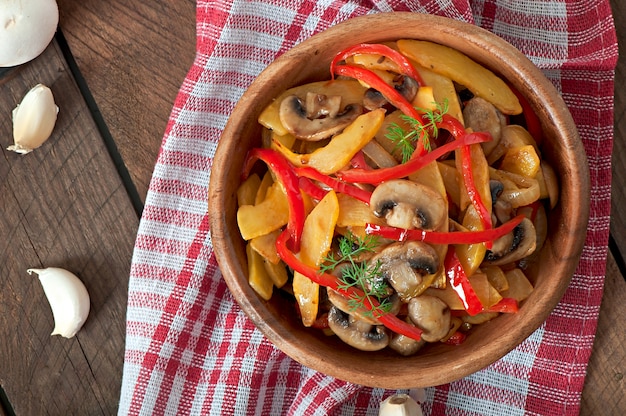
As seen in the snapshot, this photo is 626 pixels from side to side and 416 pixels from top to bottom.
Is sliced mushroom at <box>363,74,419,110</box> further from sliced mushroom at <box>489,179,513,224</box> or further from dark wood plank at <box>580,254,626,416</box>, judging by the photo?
dark wood plank at <box>580,254,626,416</box>

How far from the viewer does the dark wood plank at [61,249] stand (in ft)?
7.43

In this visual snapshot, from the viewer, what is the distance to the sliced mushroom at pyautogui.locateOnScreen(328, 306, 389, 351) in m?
1.78

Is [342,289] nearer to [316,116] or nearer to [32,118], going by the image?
[316,116]

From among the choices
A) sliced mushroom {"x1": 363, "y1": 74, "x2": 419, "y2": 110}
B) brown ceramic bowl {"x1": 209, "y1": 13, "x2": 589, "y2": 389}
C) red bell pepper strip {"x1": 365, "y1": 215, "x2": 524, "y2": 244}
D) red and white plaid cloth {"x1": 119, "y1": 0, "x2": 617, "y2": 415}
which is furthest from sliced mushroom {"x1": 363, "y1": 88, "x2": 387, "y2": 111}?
red and white plaid cloth {"x1": 119, "y1": 0, "x2": 617, "y2": 415}

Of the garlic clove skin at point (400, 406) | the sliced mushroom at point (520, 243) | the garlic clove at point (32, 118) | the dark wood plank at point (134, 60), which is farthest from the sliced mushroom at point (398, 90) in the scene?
the garlic clove at point (32, 118)

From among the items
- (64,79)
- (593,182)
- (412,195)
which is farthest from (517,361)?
(64,79)

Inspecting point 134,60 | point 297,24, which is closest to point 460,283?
point 297,24

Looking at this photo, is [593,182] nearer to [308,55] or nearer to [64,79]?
[308,55]

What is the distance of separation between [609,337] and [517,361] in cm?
26

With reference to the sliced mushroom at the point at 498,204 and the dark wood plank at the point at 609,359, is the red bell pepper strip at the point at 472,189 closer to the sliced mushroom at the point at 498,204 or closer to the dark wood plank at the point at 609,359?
the sliced mushroom at the point at 498,204

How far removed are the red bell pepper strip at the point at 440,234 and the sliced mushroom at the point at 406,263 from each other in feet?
0.06

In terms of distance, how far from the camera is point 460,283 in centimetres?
168

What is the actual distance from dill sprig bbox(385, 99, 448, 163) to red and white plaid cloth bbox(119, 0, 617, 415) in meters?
0.46

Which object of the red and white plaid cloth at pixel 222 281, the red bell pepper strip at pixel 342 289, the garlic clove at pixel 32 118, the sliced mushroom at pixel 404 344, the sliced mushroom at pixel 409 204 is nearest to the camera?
the sliced mushroom at pixel 409 204
